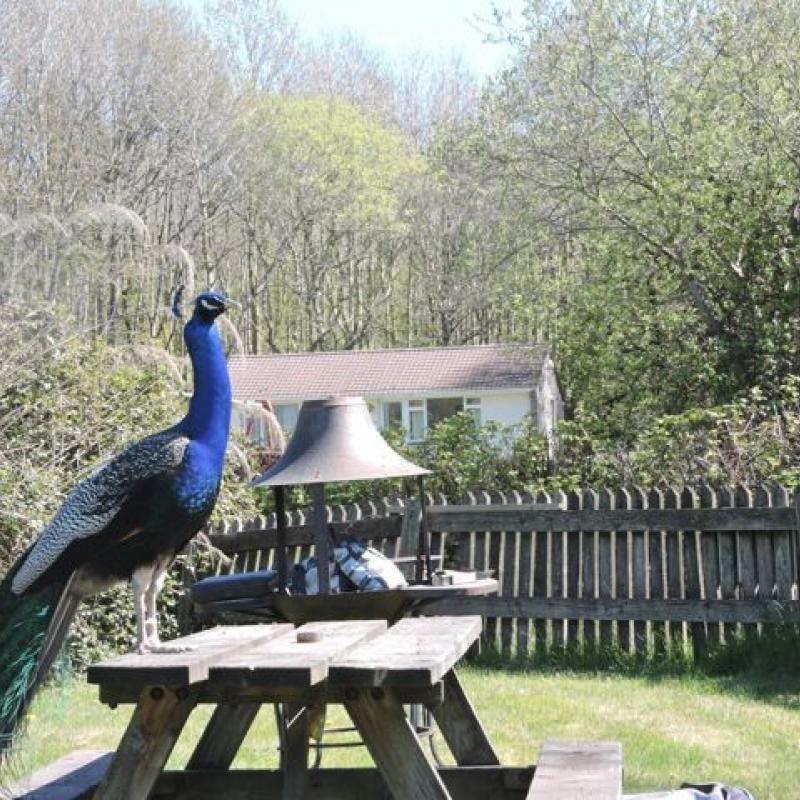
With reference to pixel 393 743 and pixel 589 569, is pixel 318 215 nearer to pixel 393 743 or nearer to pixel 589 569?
pixel 589 569

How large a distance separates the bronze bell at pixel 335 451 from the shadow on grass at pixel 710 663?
12.3ft

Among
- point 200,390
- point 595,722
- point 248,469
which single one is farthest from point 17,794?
point 248,469

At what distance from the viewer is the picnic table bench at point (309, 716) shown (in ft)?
13.0

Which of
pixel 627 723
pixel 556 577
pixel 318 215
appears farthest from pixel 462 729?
pixel 318 215

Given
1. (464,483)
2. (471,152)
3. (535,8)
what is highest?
(535,8)

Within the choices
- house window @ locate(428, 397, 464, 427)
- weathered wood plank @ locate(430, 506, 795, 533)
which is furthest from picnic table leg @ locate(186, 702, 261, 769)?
house window @ locate(428, 397, 464, 427)

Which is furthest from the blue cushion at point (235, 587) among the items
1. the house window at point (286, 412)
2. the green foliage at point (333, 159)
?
the green foliage at point (333, 159)

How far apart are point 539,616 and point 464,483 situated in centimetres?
979

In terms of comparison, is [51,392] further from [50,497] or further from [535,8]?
[535,8]

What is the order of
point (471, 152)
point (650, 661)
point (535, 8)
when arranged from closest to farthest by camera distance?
point (650, 661) < point (535, 8) < point (471, 152)

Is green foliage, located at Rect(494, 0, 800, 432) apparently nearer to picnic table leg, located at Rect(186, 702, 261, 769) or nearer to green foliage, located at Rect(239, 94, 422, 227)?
picnic table leg, located at Rect(186, 702, 261, 769)

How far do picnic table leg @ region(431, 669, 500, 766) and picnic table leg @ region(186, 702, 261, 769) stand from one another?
757 millimetres

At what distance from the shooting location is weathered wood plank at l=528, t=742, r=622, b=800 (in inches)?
179

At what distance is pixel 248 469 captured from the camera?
Answer: 12.0m
